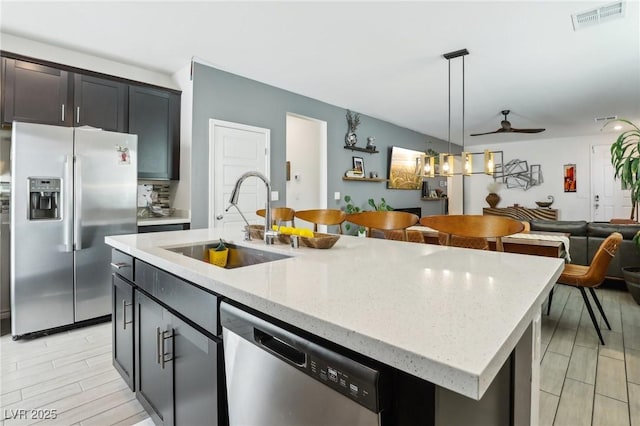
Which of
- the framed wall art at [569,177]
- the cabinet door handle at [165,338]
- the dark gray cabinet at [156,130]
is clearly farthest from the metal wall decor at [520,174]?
the cabinet door handle at [165,338]

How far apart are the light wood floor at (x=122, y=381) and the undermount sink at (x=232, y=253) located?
0.89 meters

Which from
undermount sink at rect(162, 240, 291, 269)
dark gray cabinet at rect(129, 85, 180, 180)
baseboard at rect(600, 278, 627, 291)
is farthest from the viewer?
baseboard at rect(600, 278, 627, 291)

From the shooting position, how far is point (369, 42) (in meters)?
3.12

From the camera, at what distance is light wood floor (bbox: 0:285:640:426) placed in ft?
5.78

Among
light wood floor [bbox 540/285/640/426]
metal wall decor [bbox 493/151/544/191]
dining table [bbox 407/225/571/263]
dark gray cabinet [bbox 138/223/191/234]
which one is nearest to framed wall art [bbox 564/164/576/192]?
metal wall decor [bbox 493/151/544/191]

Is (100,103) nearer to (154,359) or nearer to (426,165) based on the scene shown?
(154,359)

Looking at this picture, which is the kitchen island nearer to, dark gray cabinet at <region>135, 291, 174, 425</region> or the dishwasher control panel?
the dishwasher control panel

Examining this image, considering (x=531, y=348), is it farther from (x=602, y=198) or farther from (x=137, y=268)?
(x=602, y=198)

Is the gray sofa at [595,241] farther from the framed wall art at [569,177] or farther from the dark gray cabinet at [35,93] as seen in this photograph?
the dark gray cabinet at [35,93]

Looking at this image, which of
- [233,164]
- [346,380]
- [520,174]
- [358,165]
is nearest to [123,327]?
[346,380]

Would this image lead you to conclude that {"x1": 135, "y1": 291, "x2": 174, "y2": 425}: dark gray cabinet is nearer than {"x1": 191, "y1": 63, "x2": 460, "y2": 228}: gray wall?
Yes

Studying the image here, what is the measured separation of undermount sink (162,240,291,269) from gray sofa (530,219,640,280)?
409 cm

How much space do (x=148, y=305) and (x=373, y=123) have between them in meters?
5.19

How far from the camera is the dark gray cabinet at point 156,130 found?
3451 mm
